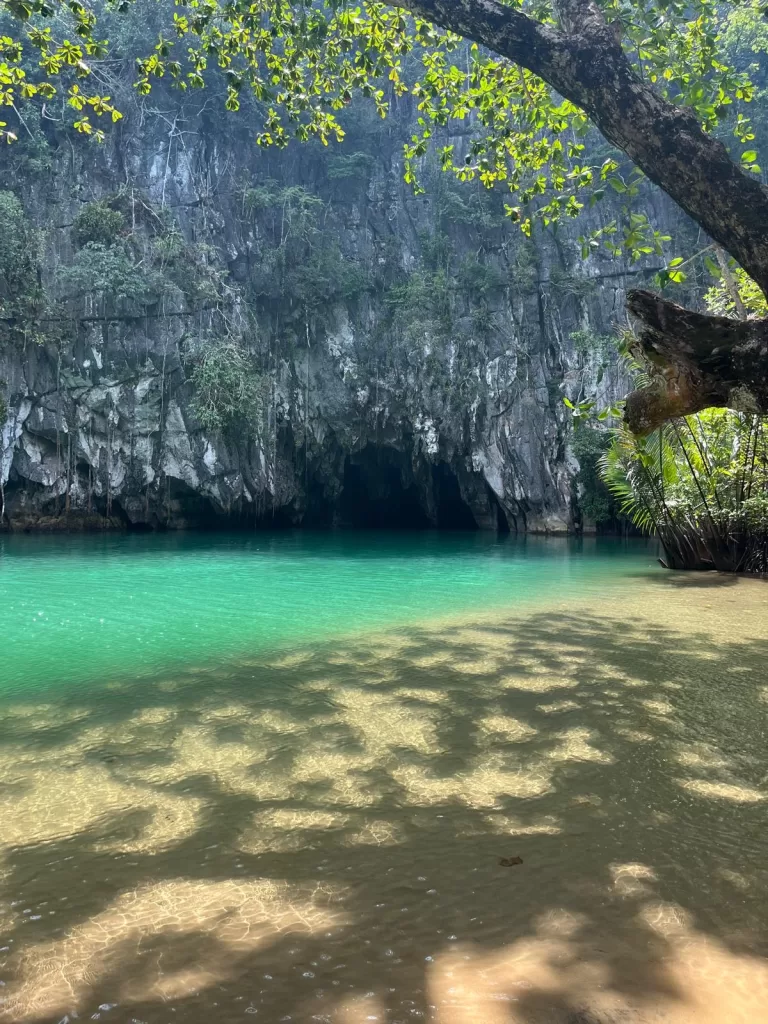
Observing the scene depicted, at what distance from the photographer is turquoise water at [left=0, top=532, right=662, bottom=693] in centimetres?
433

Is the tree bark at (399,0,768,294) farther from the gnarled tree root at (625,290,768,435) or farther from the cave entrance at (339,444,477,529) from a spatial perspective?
the cave entrance at (339,444,477,529)

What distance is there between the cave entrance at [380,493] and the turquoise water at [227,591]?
23.1 feet

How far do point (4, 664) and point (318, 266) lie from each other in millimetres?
17114

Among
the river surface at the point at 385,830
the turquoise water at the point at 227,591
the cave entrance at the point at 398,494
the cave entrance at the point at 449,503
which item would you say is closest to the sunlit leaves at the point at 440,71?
the river surface at the point at 385,830

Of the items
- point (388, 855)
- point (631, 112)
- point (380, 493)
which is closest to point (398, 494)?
point (380, 493)

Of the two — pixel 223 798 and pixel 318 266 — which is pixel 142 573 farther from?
pixel 318 266

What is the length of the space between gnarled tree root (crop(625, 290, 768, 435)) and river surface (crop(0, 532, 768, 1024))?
132 cm

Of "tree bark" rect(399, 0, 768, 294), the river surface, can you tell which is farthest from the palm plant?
"tree bark" rect(399, 0, 768, 294)

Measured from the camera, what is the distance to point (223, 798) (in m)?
2.05

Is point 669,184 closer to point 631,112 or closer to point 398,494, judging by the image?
point 631,112

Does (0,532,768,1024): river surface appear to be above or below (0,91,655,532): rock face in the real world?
below

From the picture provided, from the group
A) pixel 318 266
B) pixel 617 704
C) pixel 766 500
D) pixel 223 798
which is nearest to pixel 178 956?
pixel 223 798

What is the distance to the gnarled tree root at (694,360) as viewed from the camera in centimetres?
272

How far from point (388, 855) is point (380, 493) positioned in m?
21.3
